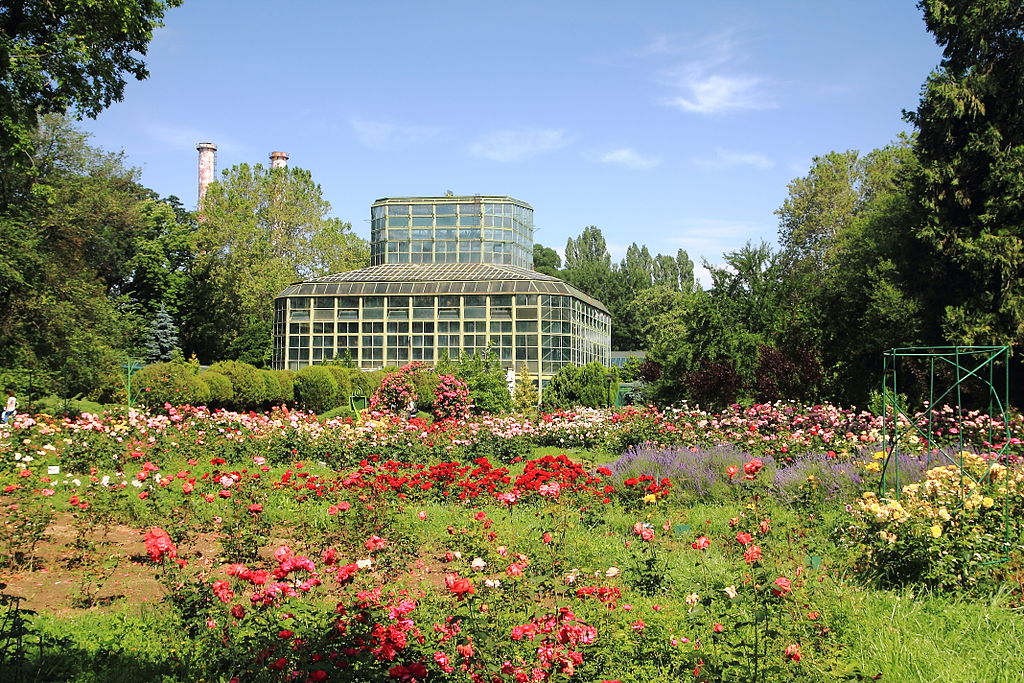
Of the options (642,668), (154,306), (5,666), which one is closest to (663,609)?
(642,668)

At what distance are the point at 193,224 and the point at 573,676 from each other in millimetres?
48791

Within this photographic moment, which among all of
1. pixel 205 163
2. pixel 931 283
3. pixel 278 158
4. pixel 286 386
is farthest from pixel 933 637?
pixel 205 163

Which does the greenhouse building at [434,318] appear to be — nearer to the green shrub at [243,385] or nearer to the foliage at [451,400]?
the green shrub at [243,385]

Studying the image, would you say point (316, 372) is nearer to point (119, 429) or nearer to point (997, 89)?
point (119, 429)

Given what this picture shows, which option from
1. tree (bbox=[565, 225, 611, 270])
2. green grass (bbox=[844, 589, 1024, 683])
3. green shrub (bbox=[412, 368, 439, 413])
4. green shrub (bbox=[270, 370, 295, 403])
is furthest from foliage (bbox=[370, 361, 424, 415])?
tree (bbox=[565, 225, 611, 270])

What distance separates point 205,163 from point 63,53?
1702 inches

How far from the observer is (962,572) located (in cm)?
561

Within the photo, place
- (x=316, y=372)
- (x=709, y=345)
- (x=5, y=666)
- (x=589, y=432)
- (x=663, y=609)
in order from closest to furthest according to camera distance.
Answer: (x=5, y=666) → (x=663, y=609) → (x=589, y=432) → (x=709, y=345) → (x=316, y=372)

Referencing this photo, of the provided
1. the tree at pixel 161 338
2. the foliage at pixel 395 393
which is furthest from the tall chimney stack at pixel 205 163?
the foliage at pixel 395 393

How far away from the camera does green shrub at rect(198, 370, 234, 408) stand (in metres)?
23.9

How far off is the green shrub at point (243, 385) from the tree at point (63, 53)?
43.2ft

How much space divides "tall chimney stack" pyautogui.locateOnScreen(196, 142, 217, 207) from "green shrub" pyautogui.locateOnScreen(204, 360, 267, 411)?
29.6 metres

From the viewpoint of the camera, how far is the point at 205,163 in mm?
51719

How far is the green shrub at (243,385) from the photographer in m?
25.0
